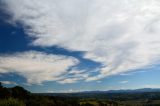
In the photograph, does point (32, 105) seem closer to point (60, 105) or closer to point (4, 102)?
point (4, 102)

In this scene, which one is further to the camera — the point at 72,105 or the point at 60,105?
the point at 72,105

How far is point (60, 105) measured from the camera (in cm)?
7844

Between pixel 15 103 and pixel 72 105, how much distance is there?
2800 inches

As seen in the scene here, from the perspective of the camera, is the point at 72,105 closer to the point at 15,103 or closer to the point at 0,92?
the point at 0,92

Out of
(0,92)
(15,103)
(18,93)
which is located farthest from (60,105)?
(15,103)

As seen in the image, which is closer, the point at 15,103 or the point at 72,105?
the point at 15,103

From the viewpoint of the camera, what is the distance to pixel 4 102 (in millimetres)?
23250

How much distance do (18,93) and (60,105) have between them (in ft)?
43.1

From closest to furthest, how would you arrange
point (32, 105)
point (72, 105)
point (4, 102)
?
1. point (4, 102)
2. point (32, 105)
3. point (72, 105)

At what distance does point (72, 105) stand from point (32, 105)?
48009 millimetres

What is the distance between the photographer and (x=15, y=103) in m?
23.5

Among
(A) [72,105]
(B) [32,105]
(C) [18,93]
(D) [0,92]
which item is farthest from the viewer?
(A) [72,105]

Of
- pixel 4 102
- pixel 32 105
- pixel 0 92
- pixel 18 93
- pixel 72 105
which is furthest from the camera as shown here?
pixel 72 105

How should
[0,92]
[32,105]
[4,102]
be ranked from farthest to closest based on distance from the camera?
[0,92], [32,105], [4,102]
